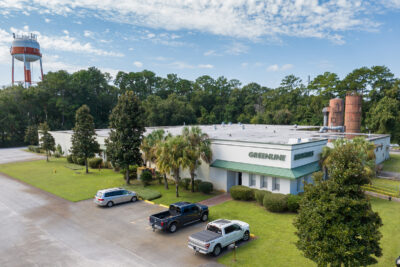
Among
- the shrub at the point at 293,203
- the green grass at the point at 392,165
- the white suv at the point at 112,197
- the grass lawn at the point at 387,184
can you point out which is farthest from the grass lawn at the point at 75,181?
the green grass at the point at 392,165

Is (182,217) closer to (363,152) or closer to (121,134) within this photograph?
(121,134)

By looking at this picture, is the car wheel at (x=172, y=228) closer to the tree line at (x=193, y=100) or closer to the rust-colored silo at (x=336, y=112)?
the rust-colored silo at (x=336, y=112)

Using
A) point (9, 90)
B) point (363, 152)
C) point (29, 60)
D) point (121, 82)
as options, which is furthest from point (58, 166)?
point (121, 82)

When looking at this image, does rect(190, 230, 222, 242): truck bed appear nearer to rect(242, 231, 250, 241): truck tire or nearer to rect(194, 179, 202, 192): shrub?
rect(242, 231, 250, 241): truck tire

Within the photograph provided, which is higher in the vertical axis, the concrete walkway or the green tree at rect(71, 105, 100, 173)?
the green tree at rect(71, 105, 100, 173)

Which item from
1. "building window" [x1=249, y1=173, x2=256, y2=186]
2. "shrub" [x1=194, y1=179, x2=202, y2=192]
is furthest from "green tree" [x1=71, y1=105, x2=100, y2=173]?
"building window" [x1=249, y1=173, x2=256, y2=186]

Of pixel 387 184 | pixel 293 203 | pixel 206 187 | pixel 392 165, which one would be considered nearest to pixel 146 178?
pixel 206 187
